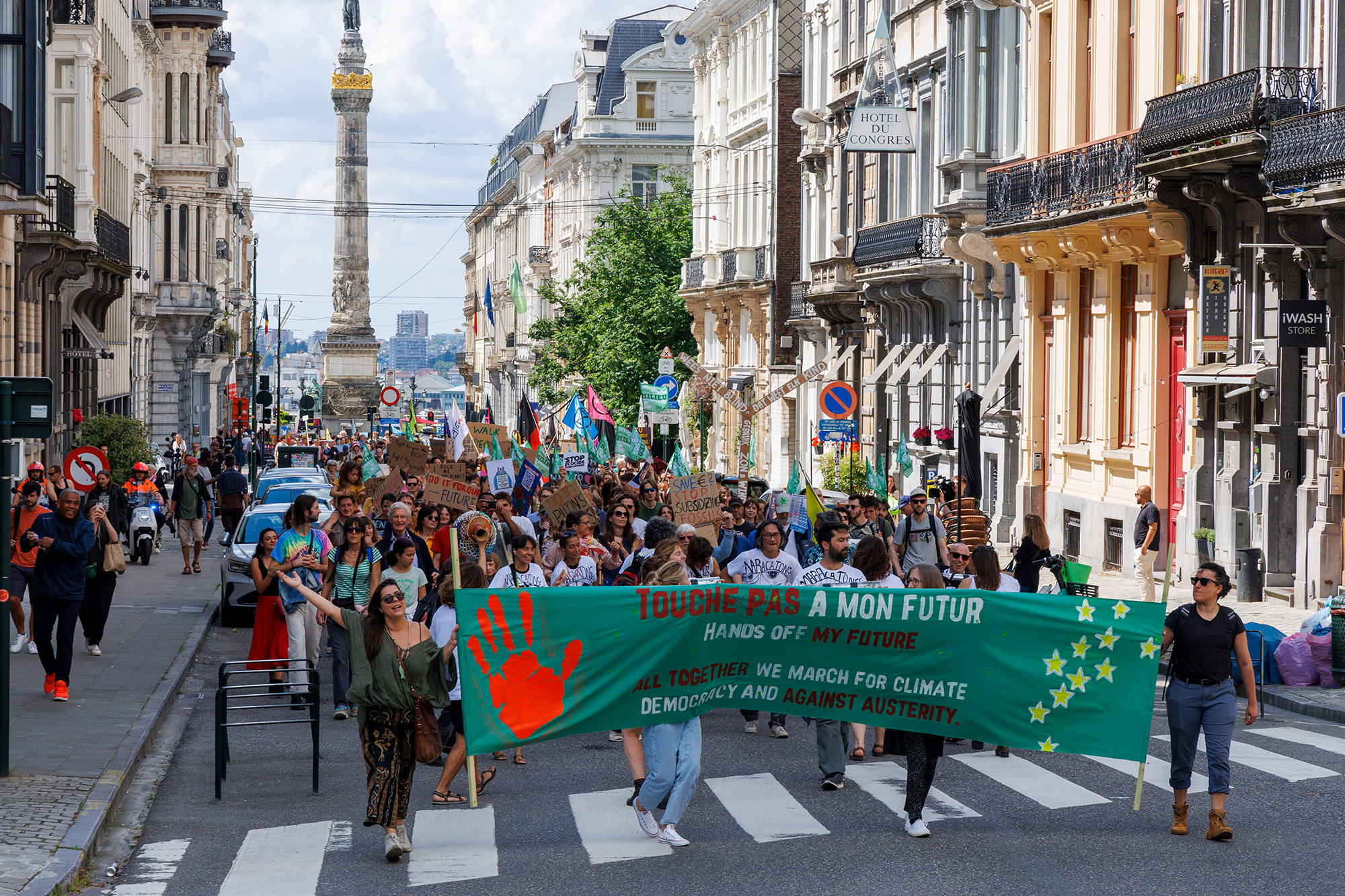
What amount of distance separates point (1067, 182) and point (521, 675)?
19224 mm

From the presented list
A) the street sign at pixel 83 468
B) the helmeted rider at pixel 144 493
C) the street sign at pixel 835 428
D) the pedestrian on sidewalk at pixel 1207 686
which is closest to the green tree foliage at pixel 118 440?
the helmeted rider at pixel 144 493

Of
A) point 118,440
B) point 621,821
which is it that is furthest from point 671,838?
point 118,440

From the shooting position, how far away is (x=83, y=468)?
2067 cm

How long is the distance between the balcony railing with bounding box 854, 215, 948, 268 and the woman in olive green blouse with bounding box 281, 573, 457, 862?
25.9m

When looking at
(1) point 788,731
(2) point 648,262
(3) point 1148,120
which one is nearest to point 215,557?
(3) point 1148,120

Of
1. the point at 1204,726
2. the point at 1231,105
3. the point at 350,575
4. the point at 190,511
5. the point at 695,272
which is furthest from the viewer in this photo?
the point at 695,272

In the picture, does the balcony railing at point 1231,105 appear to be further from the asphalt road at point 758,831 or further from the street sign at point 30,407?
the street sign at point 30,407

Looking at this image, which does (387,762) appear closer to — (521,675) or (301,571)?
(521,675)

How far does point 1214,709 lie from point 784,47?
43.6 m

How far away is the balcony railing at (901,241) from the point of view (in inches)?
1403

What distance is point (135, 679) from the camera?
16.9m

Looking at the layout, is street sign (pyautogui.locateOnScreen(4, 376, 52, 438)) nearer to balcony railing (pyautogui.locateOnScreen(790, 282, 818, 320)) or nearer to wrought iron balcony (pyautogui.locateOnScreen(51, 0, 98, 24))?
wrought iron balcony (pyautogui.locateOnScreen(51, 0, 98, 24))

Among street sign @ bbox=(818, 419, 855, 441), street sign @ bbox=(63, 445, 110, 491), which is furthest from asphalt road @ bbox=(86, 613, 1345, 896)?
street sign @ bbox=(818, 419, 855, 441)

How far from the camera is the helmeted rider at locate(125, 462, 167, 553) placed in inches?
1227
